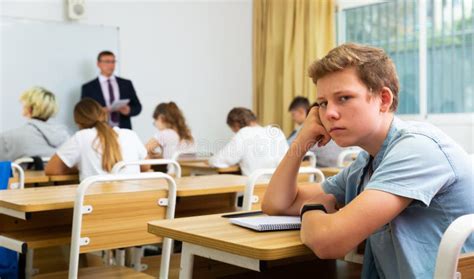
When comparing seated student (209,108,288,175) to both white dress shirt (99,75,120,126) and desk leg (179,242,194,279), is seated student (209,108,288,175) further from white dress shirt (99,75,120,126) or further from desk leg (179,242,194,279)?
desk leg (179,242,194,279)

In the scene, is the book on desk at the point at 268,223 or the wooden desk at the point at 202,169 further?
the wooden desk at the point at 202,169

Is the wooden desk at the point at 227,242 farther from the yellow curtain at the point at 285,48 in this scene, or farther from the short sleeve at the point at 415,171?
the yellow curtain at the point at 285,48

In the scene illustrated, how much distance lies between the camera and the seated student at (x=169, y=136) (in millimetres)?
5324

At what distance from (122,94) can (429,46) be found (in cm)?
317

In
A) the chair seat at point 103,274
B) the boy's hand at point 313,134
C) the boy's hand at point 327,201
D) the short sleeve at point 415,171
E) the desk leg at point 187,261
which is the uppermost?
the boy's hand at point 313,134

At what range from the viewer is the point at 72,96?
6465mm

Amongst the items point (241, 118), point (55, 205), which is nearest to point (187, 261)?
point (55, 205)

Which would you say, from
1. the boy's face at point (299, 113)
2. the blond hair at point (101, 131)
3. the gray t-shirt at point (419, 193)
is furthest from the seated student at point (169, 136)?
the gray t-shirt at point (419, 193)

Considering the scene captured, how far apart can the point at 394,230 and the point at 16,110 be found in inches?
208

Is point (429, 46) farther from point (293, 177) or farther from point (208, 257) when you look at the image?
point (208, 257)

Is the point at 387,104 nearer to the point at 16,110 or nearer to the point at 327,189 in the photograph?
the point at 327,189

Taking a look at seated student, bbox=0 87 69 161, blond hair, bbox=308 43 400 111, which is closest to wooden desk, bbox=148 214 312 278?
blond hair, bbox=308 43 400 111

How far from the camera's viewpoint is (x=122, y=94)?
21.6 feet

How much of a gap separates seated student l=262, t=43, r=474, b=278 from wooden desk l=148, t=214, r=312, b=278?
6 cm
